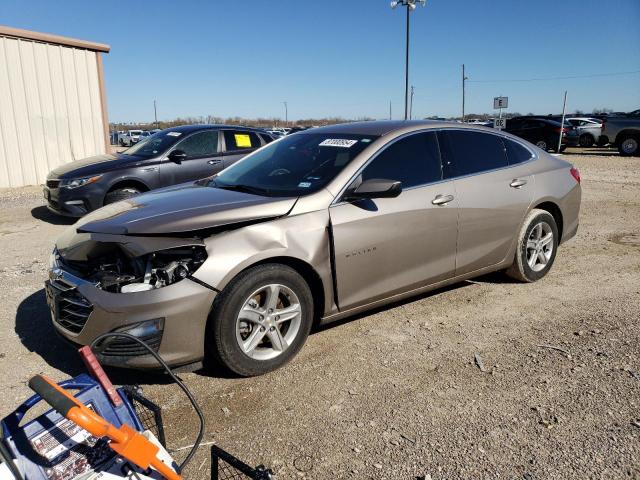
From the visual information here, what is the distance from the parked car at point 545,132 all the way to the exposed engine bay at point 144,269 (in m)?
21.4

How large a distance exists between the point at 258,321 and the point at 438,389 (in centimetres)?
115

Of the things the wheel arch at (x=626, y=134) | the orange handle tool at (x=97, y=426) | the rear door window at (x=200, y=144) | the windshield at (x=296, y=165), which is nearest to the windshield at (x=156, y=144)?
the rear door window at (x=200, y=144)

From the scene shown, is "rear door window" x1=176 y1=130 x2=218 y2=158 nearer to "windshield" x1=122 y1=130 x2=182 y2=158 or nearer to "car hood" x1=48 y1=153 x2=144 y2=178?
"windshield" x1=122 y1=130 x2=182 y2=158

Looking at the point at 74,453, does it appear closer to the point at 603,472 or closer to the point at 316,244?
the point at 316,244

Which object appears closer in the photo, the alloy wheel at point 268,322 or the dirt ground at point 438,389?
the dirt ground at point 438,389

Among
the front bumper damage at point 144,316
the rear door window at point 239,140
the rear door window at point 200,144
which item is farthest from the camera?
the rear door window at point 239,140

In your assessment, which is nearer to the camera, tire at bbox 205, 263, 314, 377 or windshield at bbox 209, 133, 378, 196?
tire at bbox 205, 263, 314, 377

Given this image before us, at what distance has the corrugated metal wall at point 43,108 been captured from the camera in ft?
39.9

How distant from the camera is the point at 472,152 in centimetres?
445

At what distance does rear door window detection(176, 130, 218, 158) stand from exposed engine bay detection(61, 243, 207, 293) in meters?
5.23

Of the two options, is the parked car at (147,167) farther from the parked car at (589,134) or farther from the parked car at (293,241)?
the parked car at (589,134)

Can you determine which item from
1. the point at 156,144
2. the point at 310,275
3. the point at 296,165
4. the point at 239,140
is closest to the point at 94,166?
the point at 156,144

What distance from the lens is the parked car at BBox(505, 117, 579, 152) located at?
2166 centimetres

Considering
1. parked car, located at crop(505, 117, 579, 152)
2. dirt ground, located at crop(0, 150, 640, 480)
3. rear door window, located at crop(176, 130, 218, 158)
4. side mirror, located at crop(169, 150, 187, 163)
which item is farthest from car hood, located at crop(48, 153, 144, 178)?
parked car, located at crop(505, 117, 579, 152)
